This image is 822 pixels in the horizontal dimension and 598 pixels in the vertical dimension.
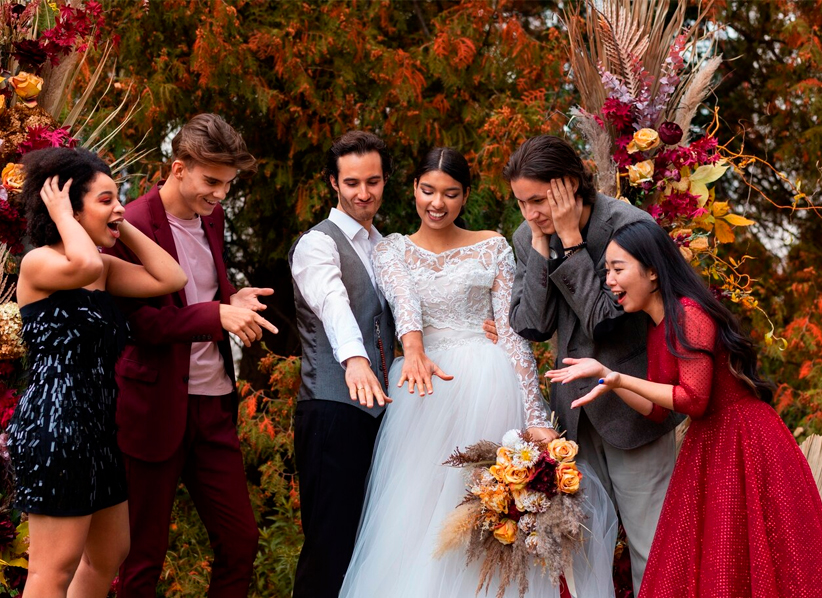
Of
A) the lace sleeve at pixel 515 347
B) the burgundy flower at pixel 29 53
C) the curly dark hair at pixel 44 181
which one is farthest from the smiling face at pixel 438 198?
the burgundy flower at pixel 29 53

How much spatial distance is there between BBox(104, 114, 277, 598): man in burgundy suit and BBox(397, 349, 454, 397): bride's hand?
574 mm

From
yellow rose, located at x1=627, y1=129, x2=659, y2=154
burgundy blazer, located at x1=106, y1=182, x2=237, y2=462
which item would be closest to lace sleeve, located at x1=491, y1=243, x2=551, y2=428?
yellow rose, located at x1=627, y1=129, x2=659, y2=154

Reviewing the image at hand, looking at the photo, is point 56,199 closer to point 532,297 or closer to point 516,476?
point 532,297

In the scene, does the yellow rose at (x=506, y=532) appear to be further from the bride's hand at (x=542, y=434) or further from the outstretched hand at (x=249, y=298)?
the outstretched hand at (x=249, y=298)

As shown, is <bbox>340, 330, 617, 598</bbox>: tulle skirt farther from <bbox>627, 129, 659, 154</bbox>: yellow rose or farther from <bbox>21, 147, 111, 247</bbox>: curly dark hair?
<bbox>21, 147, 111, 247</bbox>: curly dark hair

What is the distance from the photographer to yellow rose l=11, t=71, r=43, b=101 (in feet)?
13.4

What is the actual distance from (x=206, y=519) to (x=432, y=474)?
0.91m

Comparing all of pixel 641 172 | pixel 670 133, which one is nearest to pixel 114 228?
pixel 641 172

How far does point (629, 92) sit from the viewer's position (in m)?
4.27

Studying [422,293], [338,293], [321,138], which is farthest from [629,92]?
[321,138]

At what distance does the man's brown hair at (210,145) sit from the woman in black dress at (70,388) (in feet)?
1.26

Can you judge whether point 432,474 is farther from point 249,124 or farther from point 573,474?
point 249,124

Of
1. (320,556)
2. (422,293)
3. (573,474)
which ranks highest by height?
(422,293)

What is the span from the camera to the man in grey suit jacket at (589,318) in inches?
139
